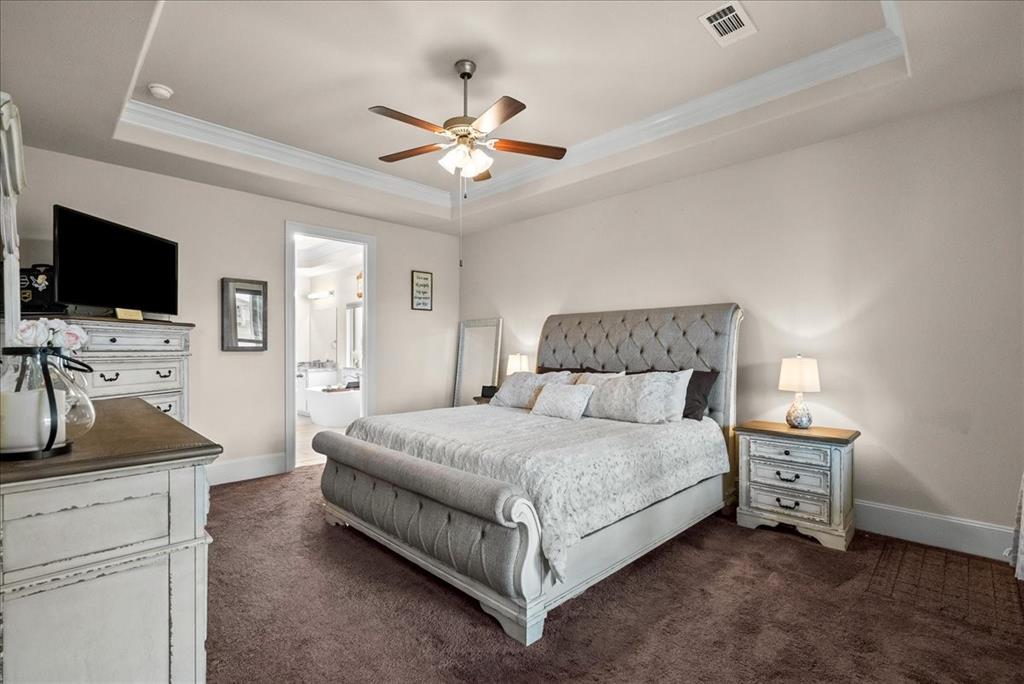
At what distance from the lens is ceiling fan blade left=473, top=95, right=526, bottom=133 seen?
2494 mm

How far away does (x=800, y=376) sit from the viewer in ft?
10.6

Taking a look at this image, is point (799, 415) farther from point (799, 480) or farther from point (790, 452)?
point (799, 480)

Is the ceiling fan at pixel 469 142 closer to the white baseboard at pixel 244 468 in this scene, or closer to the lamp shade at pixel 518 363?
the lamp shade at pixel 518 363

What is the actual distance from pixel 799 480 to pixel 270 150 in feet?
15.0

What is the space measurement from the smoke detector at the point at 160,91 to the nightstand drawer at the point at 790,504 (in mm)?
4530

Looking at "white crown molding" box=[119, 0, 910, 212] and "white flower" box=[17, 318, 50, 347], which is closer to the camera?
"white flower" box=[17, 318, 50, 347]

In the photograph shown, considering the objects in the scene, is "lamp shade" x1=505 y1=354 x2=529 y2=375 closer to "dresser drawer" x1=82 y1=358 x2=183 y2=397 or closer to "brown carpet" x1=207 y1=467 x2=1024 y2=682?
"brown carpet" x1=207 y1=467 x2=1024 y2=682

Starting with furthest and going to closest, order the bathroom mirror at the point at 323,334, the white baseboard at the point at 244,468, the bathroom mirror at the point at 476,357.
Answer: the bathroom mirror at the point at 323,334 → the bathroom mirror at the point at 476,357 → the white baseboard at the point at 244,468

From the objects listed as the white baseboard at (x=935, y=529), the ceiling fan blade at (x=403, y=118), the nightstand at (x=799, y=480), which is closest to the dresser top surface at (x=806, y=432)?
the nightstand at (x=799, y=480)

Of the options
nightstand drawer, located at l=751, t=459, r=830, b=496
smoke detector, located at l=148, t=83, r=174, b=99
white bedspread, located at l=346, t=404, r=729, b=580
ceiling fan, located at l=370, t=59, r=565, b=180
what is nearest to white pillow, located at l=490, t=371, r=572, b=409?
white bedspread, located at l=346, t=404, r=729, b=580

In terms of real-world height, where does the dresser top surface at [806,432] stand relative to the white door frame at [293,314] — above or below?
below

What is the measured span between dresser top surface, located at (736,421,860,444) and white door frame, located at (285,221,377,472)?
3700 millimetres

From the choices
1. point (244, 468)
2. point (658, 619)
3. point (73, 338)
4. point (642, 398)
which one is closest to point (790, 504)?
point (642, 398)

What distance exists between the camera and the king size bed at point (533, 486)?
210cm
